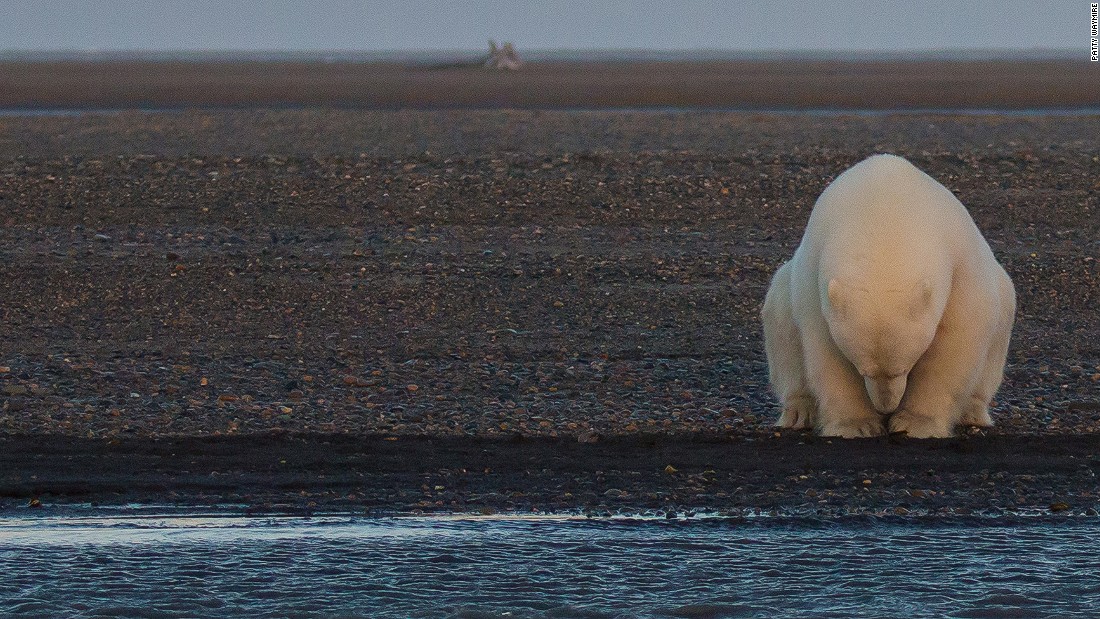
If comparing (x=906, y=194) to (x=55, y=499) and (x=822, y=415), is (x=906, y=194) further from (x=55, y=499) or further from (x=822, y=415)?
(x=55, y=499)

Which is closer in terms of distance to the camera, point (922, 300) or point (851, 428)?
point (922, 300)

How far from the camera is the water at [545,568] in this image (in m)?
4.86

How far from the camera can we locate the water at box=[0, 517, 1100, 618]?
16.0 feet

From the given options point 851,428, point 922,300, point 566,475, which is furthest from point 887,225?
point 566,475

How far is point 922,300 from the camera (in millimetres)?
6191

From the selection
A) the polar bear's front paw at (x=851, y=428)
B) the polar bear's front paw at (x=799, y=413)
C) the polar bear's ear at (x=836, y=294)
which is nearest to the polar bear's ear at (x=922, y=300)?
the polar bear's ear at (x=836, y=294)

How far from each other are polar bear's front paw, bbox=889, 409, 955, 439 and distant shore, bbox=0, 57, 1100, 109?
24420 millimetres

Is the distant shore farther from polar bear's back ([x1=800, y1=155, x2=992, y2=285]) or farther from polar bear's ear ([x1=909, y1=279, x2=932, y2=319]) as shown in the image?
polar bear's ear ([x1=909, y1=279, x2=932, y2=319])

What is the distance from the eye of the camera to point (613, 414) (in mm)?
7422

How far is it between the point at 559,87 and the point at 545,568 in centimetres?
3463

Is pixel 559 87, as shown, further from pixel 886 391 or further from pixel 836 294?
pixel 836 294

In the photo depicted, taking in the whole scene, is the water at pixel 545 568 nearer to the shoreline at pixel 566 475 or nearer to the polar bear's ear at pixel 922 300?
the shoreline at pixel 566 475

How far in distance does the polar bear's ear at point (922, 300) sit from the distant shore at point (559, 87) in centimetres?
2509

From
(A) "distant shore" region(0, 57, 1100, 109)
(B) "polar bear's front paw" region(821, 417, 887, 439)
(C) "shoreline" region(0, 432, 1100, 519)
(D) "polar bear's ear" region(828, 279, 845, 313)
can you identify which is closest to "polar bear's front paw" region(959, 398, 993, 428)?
(C) "shoreline" region(0, 432, 1100, 519)
